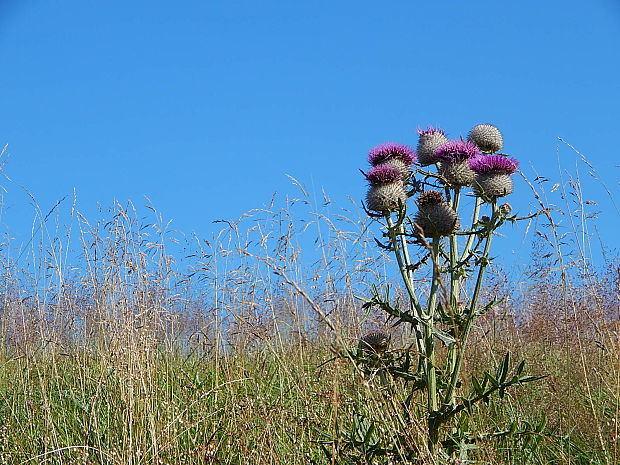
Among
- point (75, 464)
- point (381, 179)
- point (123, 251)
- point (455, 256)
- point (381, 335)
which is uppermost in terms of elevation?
point (123, 251)

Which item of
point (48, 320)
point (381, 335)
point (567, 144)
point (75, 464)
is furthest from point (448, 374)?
point (48, 320)

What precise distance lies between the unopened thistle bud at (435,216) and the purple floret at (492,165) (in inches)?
9.2

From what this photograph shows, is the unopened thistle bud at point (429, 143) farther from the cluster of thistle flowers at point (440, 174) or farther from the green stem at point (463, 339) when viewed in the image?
the green stem at point (463, 339)

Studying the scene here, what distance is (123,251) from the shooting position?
14.2 ft

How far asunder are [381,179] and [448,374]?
33.5 inches

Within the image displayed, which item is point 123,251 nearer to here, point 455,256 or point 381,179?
point 381,179

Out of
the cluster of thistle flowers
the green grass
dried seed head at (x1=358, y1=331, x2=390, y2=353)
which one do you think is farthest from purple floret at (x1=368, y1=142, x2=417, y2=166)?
the green grass

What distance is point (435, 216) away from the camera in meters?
2.76

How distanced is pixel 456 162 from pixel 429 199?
0.28 meters

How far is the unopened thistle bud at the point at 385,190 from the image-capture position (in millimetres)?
2850

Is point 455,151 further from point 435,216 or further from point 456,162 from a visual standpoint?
point 435,216

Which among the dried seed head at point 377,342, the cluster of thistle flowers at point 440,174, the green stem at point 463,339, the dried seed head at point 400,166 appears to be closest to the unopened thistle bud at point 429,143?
the cluster of thistle flowers at point 440,174

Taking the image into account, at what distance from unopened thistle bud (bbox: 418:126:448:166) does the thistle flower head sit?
1.06ft

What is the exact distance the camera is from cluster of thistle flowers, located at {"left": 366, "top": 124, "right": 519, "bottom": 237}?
2805 mm
